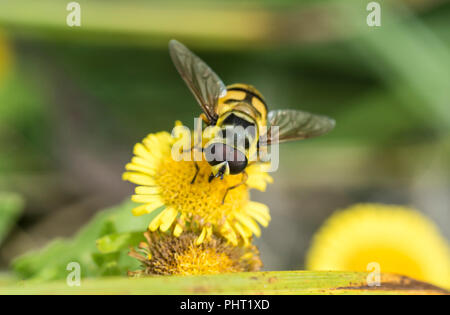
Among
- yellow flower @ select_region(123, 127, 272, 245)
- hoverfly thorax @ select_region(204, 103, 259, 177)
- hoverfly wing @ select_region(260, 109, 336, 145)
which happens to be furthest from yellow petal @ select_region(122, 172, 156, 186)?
hoverfly wing @ select_region(260, 109, 336, 145)

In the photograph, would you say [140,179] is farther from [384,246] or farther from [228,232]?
[384,246]

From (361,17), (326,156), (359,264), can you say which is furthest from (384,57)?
(359,264)

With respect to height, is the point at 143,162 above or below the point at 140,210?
above

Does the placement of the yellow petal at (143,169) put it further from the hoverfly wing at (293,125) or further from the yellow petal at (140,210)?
the hoverfly wing at (293,125)

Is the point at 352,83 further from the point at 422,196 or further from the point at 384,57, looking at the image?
the point at 422,196

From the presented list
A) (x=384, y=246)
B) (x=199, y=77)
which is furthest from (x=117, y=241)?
(x=384, y=246)

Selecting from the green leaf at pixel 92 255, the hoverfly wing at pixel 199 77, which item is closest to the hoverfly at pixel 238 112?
the hoverfly wing at pixel 199 77
